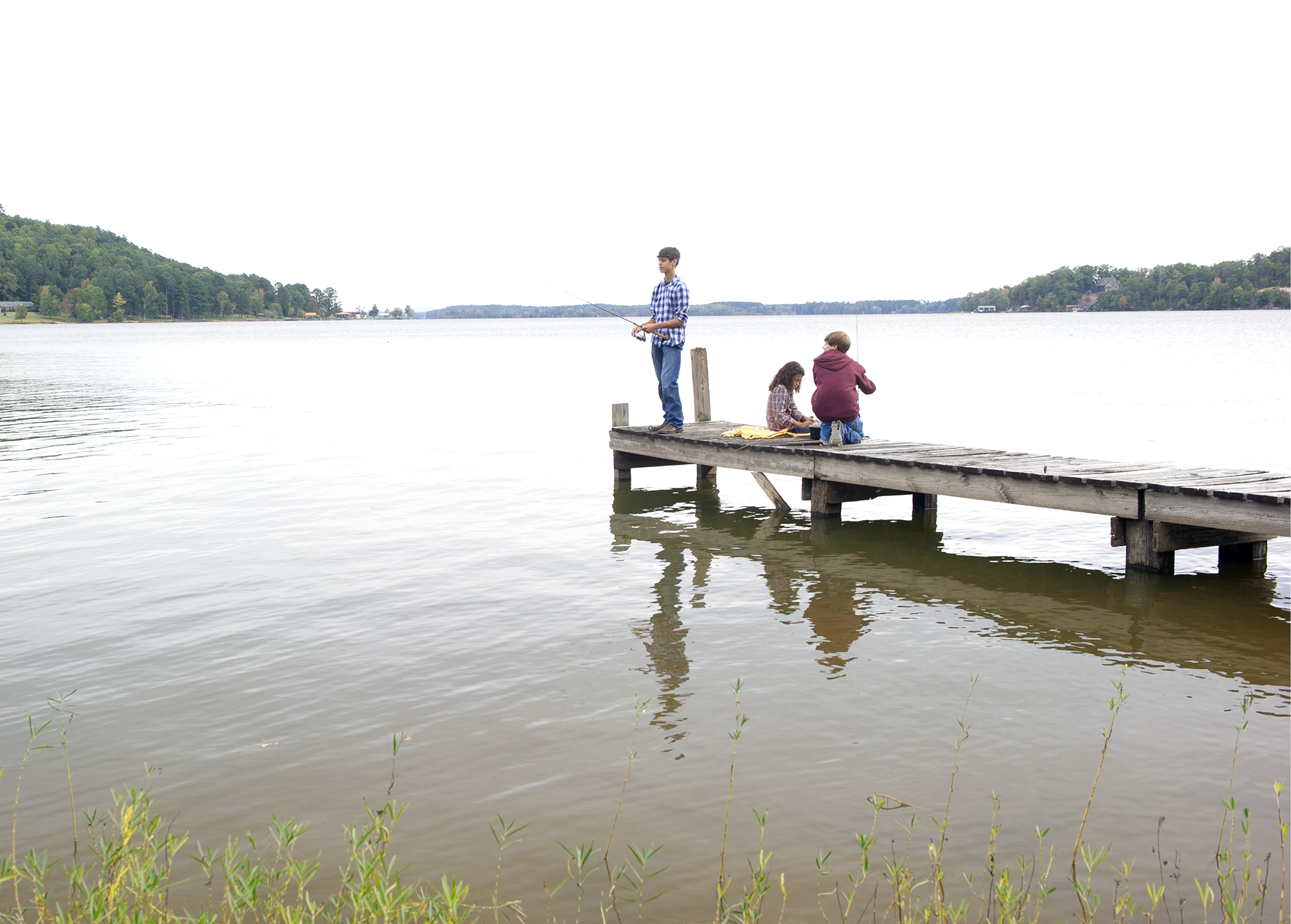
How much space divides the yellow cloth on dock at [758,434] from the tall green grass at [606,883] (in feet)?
26.7

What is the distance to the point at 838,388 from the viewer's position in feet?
37.2

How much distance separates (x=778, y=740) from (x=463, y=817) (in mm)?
1767

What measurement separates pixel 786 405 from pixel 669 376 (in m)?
1.52

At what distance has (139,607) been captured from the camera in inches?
329

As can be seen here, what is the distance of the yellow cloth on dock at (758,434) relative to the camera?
41.4ft

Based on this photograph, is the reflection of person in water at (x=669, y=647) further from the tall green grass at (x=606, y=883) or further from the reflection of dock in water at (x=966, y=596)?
the tall green grass at (x=606, y=883)

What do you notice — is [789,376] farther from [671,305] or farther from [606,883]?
[606,883]

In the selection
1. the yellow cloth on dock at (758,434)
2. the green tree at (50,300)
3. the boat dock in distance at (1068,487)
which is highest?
the green tree at (50,300)

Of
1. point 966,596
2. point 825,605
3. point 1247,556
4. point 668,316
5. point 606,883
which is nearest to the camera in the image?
point 606,883

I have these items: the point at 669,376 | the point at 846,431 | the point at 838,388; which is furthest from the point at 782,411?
the point at 838,388

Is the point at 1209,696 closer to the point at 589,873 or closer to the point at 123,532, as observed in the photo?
the point at 589,873

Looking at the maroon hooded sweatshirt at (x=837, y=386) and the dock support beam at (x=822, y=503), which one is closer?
the maroon hooded sweatshirt at (x=837, y=386)

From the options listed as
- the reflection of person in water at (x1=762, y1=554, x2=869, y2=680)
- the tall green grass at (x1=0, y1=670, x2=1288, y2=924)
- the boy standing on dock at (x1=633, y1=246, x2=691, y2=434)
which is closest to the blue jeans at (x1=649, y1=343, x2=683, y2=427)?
the boy standing on dock at (x1=633, y1=246, x2=691, y2=434)

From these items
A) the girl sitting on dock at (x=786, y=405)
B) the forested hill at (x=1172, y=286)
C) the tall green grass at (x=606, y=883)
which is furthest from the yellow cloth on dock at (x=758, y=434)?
the forested hill at (x=1172, y=286)
